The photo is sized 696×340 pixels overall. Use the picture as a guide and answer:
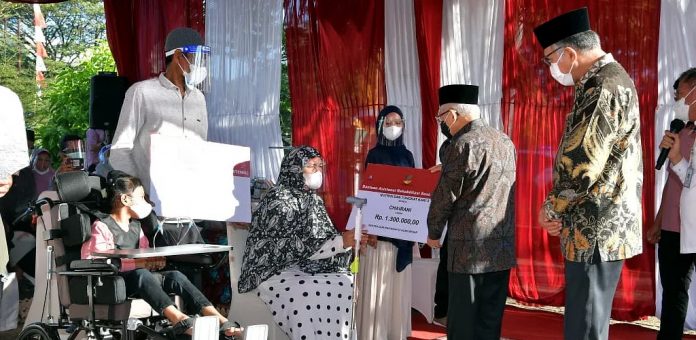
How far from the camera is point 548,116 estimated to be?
6910 millimetres

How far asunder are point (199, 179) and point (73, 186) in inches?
30.5

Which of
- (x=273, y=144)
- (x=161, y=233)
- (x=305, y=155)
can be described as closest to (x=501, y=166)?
(x=305, y=155)

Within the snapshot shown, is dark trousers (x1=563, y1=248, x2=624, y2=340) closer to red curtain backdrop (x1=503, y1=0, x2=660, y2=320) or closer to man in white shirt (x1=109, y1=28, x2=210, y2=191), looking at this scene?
man in white shirt (x1=109, y1=28, x2=210, y2=191)

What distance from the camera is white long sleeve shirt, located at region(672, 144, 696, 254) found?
15.9 feet

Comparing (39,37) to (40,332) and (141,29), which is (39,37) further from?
(40,332)

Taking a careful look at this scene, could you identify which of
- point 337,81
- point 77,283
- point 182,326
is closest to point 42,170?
point 337,81

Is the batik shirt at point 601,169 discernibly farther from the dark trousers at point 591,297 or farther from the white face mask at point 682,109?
the white face mask at point 682,109

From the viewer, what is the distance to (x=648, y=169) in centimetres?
641

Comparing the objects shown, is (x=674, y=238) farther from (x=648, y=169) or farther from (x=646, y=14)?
(x=646, y=14)

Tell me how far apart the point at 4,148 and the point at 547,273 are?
4.90m

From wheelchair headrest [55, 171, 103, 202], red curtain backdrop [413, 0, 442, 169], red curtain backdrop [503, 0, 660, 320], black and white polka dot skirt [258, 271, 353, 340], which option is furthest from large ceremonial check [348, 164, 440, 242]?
red curtain backdrop [413, 0, 442, 169]

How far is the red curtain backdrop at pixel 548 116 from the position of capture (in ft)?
21.1

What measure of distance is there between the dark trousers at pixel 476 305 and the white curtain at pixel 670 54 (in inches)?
102

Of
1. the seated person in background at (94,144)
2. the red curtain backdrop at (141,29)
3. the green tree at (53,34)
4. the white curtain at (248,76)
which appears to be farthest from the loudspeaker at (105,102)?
the green tree at (53,34)
